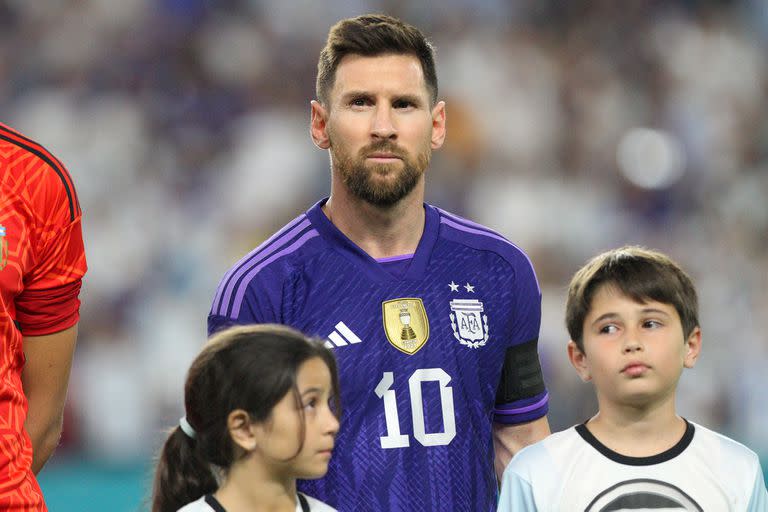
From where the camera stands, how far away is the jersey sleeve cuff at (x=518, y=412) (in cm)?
364

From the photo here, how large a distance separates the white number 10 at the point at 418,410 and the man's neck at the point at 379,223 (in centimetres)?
38

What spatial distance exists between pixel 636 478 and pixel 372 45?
4.63 feet

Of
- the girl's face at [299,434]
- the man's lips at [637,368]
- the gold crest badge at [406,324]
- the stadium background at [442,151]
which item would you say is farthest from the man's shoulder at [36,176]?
the stadium background at [442,151]

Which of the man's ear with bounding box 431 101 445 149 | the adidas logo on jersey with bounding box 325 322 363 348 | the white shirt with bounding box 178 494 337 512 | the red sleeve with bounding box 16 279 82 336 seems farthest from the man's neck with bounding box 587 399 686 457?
the red sleeve with bounding box 16 279 82 336

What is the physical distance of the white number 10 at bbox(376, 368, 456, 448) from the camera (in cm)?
337

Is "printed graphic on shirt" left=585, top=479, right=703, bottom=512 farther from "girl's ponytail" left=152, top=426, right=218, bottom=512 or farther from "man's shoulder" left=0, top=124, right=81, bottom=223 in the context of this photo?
"man's shoulder" left=0, top=124, right=81, bottom=223

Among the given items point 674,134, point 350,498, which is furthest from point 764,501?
point 674,134

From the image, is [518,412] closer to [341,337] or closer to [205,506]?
[341,337]

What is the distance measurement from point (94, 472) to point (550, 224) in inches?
150

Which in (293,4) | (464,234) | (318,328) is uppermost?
(293,4)

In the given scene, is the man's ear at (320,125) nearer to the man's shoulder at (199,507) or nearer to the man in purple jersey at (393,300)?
the man in purple jersey at (393,300)

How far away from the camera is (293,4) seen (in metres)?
9.45

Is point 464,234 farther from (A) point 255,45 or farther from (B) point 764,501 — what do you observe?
(A) point 255,45

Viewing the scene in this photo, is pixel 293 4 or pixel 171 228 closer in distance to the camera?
pixel 171 228
